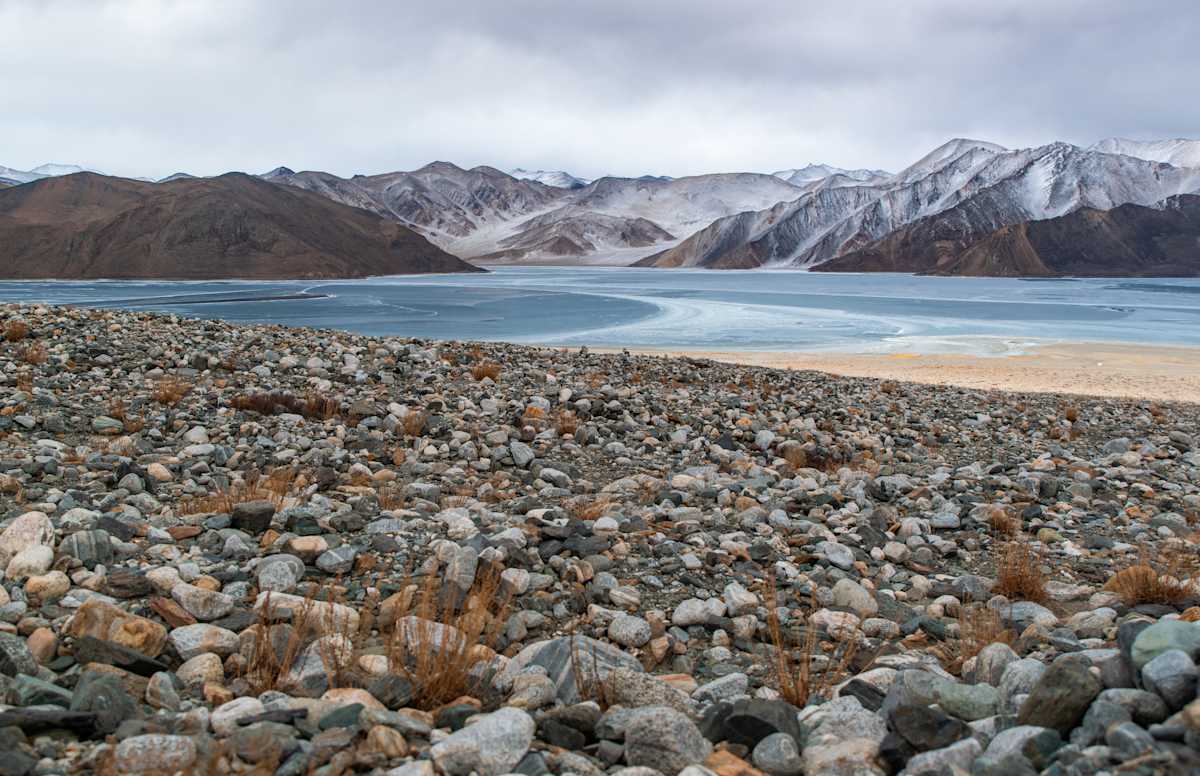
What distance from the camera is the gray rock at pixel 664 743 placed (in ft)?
9.37

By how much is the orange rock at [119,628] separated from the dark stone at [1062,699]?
3.43 meters

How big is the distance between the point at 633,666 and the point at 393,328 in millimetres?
46084

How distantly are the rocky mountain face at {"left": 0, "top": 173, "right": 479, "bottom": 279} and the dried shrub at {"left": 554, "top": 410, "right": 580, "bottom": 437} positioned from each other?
13692 centimetres

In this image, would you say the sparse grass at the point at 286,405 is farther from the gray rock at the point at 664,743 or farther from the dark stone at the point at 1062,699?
the dark stone at the point at 1062,699

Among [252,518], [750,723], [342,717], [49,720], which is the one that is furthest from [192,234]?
[750,723]

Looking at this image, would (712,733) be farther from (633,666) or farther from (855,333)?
(855,333)

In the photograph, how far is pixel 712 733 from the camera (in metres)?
3.11

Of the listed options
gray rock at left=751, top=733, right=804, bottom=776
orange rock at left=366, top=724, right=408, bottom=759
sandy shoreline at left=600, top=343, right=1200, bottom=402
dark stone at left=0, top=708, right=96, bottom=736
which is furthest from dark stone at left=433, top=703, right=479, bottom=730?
sandy shoreline at left=600, top=343, right=1200, bottom=402

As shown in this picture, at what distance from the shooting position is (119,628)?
363 centimetres

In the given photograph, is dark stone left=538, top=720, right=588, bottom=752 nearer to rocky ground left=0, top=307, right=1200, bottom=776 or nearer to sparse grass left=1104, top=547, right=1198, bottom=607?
rocky ground left=0, top=307, right=1200, bottom=776

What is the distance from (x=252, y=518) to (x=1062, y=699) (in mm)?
4566

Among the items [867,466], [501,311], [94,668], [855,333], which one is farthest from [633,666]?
[501,311]

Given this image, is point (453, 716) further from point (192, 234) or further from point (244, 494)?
point (192, 234)

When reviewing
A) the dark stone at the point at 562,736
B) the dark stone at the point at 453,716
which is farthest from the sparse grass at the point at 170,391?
the dark stone at the point at 562,736
